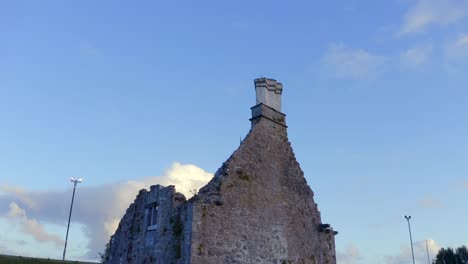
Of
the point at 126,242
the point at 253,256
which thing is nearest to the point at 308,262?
the point at 253,256

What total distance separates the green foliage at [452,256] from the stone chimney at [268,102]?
5083 centimetres

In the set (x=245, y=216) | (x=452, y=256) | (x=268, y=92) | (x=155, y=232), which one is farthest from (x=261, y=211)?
(x=452, y=256)

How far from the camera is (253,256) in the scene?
48.3 feet

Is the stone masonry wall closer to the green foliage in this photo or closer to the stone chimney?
the stone chimney

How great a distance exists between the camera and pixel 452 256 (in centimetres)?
5803

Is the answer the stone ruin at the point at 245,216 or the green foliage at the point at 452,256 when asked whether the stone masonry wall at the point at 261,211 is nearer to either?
the stone ruin at the point at 245,216

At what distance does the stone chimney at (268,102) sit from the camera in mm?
17656

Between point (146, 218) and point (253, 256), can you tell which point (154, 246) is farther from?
point (253, 256)

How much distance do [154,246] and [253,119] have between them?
21.2ft

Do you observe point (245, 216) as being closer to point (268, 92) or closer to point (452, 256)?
point (268, 92)

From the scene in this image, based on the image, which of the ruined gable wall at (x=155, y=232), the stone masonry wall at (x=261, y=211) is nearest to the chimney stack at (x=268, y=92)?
the stone masonry wall at (x=261, y=211)

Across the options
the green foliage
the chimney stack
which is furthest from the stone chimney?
the green foliage

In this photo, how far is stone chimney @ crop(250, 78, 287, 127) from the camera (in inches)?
695

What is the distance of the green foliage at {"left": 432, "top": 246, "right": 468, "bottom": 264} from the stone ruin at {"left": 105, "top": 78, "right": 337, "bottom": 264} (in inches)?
1882
